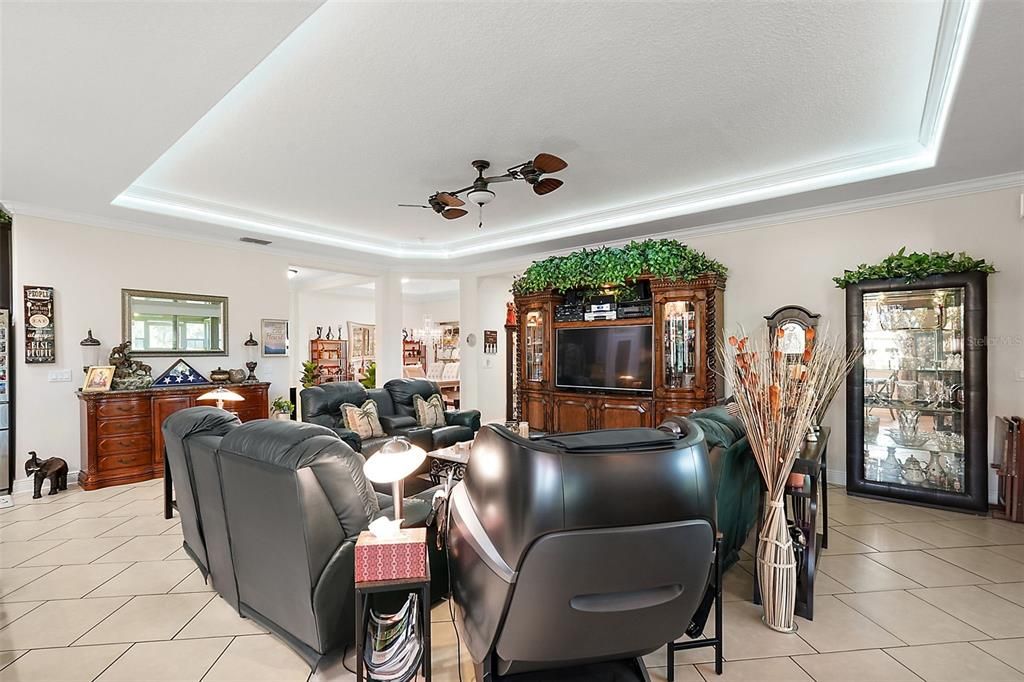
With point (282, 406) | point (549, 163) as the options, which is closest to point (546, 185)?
point (549, 163)

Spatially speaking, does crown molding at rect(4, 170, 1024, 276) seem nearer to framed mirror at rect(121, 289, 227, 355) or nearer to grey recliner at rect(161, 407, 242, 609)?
framed mirror at rect(121, 289, 227, 355)

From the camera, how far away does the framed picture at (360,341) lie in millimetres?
11750

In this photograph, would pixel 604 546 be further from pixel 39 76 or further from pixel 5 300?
pixel 5 300

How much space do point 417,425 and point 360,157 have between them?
9.29 feet

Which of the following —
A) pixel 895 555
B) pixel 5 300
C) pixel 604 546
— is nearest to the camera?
pixel 604 546

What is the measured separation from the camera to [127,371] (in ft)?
16.7

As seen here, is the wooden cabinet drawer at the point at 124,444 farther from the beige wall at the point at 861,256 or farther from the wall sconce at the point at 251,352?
the beige wall at the point at 861,256

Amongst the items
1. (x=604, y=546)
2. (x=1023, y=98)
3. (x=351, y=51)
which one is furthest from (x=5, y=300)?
(x=1023, y=98)

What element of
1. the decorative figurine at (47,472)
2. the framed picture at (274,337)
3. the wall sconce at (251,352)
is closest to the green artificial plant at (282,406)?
the wall sconce at (251,352)

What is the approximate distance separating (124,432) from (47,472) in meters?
0.62

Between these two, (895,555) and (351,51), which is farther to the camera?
(895,555)

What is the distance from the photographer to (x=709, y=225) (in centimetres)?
550

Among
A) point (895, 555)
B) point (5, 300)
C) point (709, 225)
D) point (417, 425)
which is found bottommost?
point (895, 555)

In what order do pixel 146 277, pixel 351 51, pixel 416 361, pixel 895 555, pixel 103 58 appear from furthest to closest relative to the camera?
pixel 416 361
pixel 146 277
pixel 895 555
pixel 351 51
pixel 103 58
